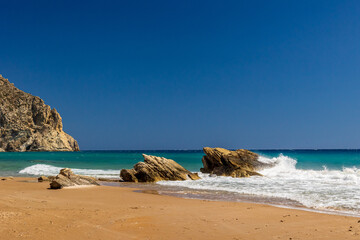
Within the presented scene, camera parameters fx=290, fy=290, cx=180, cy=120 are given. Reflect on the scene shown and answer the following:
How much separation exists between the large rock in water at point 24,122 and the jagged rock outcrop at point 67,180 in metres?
115

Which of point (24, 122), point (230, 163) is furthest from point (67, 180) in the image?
point (24, 122)

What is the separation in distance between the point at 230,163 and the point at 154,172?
778 centimetres

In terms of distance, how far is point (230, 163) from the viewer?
89.1 ft

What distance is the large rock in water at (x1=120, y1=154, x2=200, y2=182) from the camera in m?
22.9

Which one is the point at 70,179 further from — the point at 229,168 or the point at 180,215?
the point at 229,168

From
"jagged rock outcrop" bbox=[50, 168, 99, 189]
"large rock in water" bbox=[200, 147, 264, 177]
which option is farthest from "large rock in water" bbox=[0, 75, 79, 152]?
"jagged rock outcrop" bbox=[50, 168, 99, 189]

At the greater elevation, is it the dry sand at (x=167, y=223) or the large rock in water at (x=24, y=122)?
the large rock in water at (x=24, y=122)

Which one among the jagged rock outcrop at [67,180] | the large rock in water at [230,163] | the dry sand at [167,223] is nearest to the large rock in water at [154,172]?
the large rock in water at [230,163]

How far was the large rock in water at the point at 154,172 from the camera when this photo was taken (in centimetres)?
2294

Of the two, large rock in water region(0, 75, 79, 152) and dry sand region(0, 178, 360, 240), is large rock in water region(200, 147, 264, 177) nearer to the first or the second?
dry sand region(0, 178, 360, 240)

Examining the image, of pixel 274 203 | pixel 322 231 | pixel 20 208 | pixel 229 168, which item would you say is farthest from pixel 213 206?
pixel 229 168

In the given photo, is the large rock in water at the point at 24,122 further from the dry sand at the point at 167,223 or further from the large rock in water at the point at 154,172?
the dry sand at the point at 167,223

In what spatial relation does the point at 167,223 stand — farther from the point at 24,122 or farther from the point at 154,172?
the point at 24,122

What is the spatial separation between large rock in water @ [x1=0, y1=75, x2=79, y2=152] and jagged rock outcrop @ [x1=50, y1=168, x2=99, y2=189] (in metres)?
115
